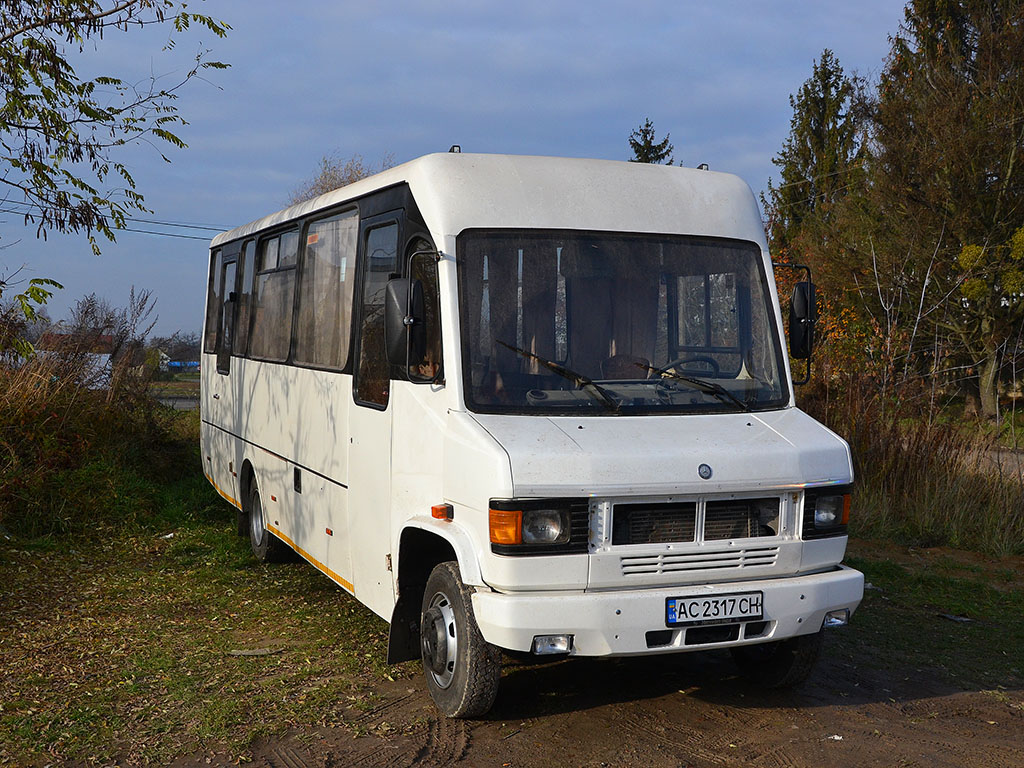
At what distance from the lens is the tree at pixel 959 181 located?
26.5 meters

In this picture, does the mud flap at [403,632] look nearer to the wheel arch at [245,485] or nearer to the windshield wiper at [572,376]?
the windshield wiper at [572,376]

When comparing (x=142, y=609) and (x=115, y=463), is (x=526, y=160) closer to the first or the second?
(x=142, y=609)

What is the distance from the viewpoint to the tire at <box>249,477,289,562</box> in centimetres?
895

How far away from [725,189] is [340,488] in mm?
3092

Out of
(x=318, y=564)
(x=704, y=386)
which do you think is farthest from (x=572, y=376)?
(x=318, y=564)

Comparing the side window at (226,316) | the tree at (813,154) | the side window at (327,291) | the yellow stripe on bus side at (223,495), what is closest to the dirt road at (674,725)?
the side window at (327,291)

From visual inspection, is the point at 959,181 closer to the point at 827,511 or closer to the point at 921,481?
the point at 921,481

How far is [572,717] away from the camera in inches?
211

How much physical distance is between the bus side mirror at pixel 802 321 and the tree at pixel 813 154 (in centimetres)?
3308

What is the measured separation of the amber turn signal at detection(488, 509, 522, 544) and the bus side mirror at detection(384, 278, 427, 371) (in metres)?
1.04

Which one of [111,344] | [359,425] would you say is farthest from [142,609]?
[111,344]

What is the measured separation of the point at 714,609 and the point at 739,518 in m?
0.48

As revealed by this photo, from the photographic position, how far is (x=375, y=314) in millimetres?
6262

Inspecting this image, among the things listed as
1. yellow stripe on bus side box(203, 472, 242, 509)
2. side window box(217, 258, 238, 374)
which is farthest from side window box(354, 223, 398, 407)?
side window box(217, 258, 238, 374)
